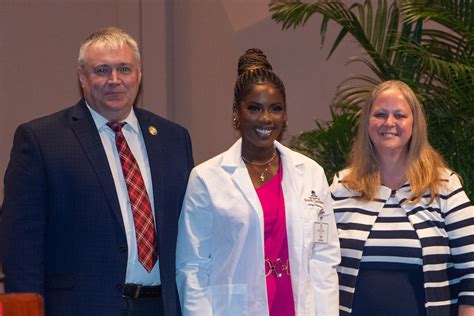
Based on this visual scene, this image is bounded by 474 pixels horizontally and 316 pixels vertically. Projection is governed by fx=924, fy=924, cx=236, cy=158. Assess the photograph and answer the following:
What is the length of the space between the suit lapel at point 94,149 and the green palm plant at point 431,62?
205 centimetres

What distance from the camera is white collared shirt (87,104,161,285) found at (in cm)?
329

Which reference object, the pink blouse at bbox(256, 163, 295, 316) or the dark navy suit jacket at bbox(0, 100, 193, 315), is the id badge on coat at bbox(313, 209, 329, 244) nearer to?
the pink blouse at bbox(256, 163, 295, 316)

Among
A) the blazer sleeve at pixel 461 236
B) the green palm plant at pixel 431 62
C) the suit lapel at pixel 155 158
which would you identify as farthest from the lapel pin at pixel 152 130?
the green palm plant at pixel 431 62

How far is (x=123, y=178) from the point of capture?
3354mm

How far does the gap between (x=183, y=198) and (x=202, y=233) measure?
176 mm

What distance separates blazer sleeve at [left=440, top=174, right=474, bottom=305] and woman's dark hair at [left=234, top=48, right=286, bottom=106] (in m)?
0.82

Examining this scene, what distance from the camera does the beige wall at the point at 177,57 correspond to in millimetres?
6688

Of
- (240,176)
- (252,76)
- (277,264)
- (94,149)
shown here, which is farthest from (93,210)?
(252,76)

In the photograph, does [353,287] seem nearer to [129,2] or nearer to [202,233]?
[202,233]

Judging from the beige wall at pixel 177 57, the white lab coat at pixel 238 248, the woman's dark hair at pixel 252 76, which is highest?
the beige wall at pixel 177 57

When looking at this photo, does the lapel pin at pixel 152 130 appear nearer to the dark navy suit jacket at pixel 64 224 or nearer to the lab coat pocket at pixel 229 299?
→ the dark navy suit jacket at pixel 64 224

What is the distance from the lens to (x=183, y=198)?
11.5 feet

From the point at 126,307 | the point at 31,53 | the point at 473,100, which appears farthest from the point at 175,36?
the point at 126,307

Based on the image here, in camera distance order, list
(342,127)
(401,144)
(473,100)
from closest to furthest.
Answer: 1. (401,144)
2. (473,100)
3. (342,127)
